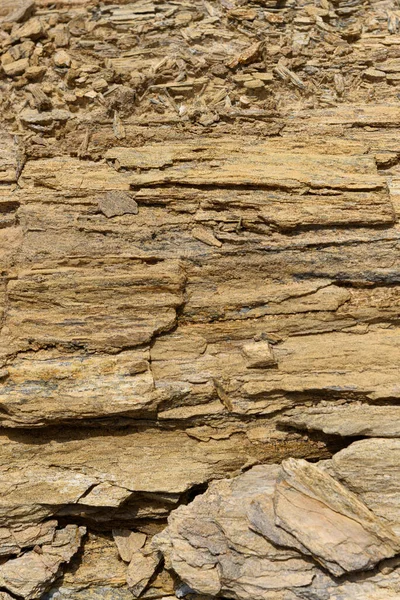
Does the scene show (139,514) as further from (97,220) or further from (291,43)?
(291,43)

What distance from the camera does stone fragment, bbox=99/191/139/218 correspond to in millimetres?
6000

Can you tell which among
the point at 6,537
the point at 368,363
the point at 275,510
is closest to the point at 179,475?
the point at 275,510

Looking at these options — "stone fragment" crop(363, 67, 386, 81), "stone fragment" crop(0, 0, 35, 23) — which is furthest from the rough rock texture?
"stone fragment" crop(0, 0, 35, 23)

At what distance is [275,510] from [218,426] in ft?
3.25

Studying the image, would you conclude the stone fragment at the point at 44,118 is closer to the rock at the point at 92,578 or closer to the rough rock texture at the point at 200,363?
the rough rock texture at the point at 200,363

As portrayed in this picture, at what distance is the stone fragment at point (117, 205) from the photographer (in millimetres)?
6000

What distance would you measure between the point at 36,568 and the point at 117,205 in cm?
386

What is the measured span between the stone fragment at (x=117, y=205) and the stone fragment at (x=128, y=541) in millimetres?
3451

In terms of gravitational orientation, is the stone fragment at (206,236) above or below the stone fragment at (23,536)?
above

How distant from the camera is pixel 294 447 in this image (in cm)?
568

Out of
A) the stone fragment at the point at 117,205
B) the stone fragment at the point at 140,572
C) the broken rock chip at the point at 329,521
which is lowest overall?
the stone fragment at the point at 140,572

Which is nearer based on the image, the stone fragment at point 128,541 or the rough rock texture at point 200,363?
the rough rock texture at point 200,363

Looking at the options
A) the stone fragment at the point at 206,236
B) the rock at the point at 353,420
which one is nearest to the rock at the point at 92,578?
the rock at the point at 353,420

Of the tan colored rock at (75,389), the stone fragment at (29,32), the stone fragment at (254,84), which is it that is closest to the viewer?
the tan colored rock at (75,389)
